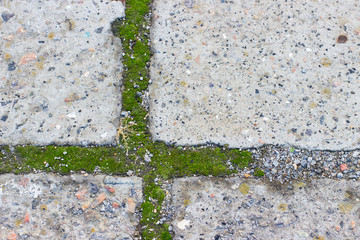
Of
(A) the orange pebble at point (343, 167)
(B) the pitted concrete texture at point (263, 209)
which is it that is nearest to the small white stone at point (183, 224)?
(B) the pitted concrete texture at point (263, 209)

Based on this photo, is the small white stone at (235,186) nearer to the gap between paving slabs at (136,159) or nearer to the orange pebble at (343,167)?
the gap between paving slabs at (136,159)

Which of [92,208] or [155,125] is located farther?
[155,125]

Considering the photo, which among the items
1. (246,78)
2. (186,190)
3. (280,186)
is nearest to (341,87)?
(246,78)

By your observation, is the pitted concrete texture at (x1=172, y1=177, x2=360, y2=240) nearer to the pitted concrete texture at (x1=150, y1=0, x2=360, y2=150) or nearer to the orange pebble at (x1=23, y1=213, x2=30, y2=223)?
the pitted concrete texture at (x1=150, y1=0, x2=360, y2=150)

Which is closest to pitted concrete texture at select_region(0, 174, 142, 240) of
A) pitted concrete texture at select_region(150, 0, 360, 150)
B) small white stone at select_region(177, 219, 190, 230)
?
small white stone at select_region(177, 219, 190, 230)

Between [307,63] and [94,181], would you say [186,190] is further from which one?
[307,63]
